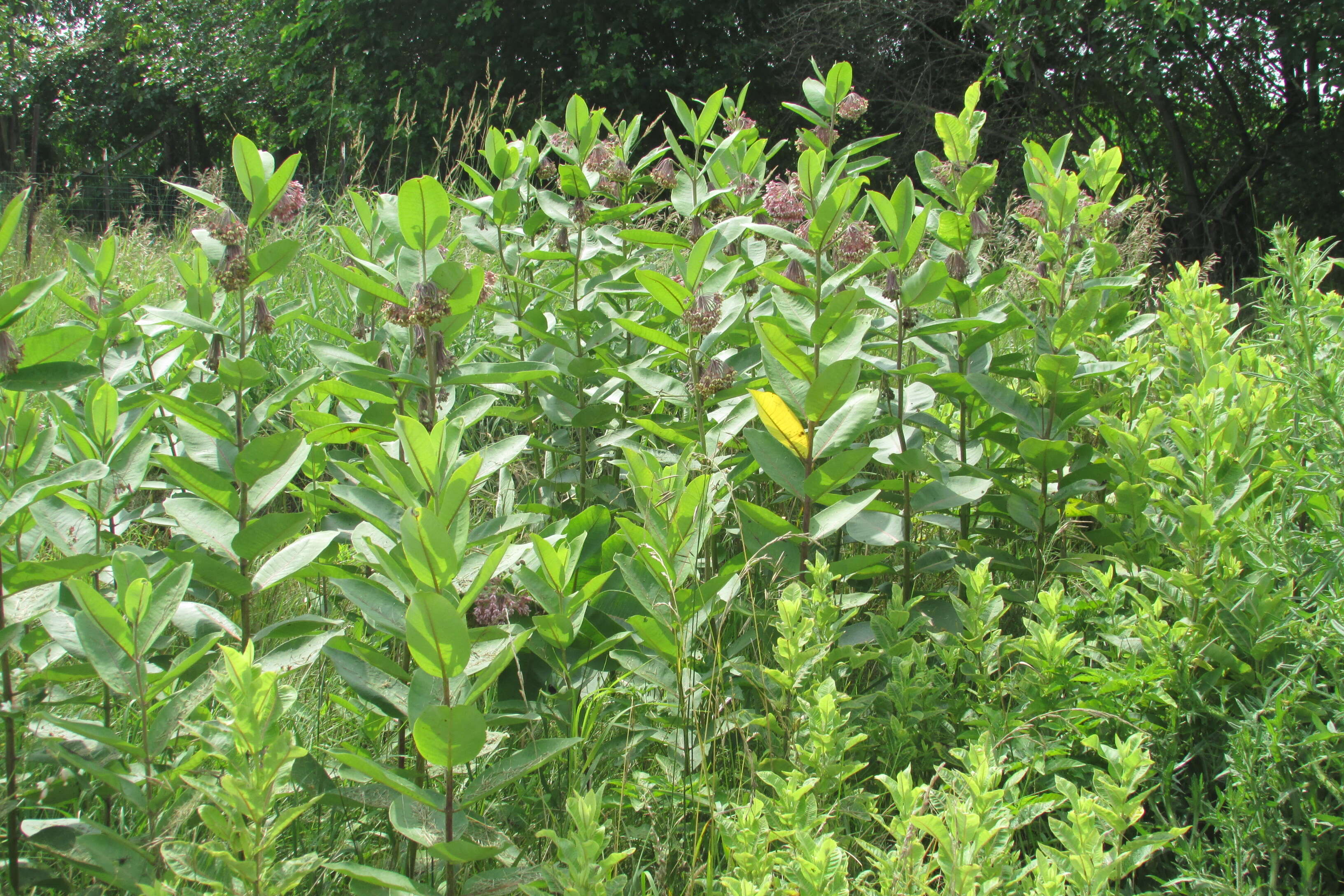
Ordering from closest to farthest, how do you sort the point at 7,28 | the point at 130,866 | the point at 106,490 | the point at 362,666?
the point at 130,866
the point at 362,666
the point at 106,490
the point at 7,28

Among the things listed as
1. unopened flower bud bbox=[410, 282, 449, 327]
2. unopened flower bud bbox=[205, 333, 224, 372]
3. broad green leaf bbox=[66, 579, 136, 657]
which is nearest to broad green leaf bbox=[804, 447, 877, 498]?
unopened flower bud bbox=[410, 282, 449, 327]

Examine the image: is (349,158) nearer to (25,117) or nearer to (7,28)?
(7,28)

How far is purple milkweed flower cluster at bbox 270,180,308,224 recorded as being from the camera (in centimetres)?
208

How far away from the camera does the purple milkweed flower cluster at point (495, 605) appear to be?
5.45 ft

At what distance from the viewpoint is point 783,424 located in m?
1.63

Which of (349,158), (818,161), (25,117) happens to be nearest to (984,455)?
(818,161)

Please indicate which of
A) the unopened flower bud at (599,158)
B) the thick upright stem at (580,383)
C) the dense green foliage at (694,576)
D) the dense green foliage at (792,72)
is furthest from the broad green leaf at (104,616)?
the dense green foliage at (792,72)

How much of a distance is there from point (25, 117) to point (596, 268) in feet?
97.6

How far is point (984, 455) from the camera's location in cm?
234

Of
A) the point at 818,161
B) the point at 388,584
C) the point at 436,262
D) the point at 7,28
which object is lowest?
the point at 388,584

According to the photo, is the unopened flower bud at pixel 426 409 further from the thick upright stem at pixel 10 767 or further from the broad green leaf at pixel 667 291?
the thick upright stem at pixel 10 767

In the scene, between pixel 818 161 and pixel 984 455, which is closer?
pixel 818 161

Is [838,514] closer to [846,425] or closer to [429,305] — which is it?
[846,425]

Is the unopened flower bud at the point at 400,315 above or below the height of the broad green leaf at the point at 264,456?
above
